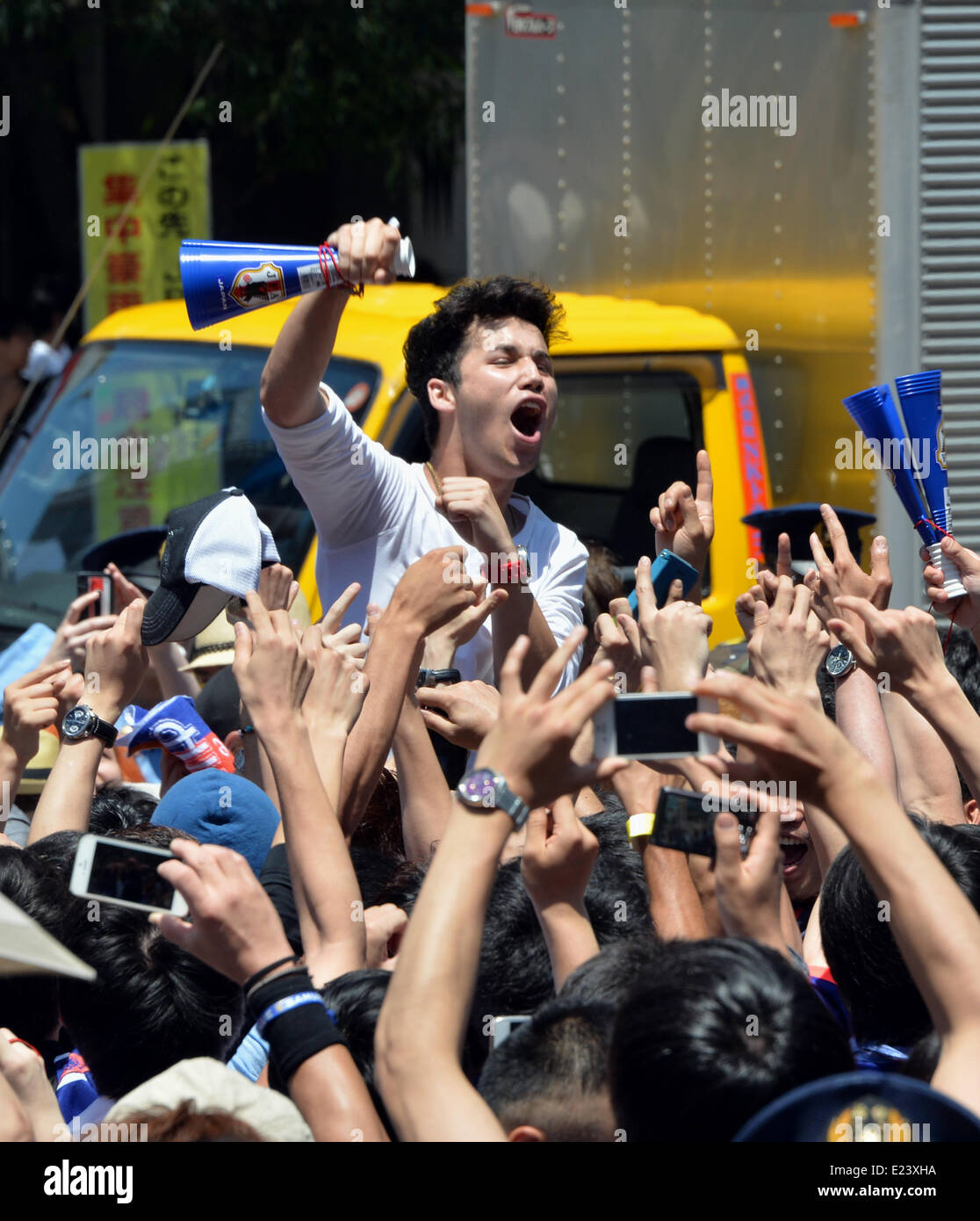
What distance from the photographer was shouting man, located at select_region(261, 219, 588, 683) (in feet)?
9.82

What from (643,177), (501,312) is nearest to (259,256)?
(501,312)

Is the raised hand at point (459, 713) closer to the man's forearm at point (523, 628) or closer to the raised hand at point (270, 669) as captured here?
the man's forearm at point (523, 628)

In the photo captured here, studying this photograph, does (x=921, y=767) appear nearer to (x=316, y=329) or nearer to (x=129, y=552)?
(x=316, y=329)

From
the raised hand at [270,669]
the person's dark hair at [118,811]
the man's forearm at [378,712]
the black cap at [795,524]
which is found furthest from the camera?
the black cap at [795,524]

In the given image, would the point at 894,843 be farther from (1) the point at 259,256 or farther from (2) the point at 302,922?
(1) the point at 259,256

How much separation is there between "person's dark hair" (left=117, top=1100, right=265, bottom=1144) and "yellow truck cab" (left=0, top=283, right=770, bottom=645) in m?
3.31

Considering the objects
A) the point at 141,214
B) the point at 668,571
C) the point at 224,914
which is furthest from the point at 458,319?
the point at 141,214

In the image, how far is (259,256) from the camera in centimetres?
289

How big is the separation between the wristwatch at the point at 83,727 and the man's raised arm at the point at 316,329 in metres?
0.70

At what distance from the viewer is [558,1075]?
5.99ft

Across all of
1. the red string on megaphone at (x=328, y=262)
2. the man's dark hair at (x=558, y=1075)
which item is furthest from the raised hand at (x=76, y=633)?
the man's dark hair at (x=558, y=1075)

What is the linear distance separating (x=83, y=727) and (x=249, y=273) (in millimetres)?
904

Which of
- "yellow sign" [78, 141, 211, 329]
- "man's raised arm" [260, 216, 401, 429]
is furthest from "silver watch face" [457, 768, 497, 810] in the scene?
"yellow sign" [78, 141, 211, 329]

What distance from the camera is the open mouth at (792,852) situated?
3.04 m
